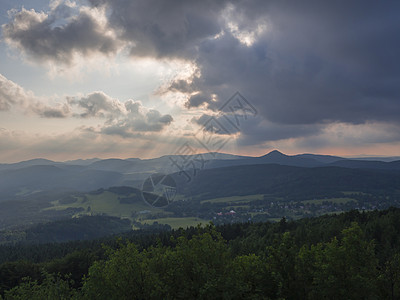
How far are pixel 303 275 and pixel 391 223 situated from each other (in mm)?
93613

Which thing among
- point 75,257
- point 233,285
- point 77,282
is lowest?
point 77,282

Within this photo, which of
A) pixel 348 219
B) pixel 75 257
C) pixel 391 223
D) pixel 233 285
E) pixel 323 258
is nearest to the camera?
pixel 233 285

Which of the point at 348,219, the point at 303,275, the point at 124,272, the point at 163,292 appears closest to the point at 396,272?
Answer: the point at 303,275

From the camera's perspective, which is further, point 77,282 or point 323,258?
point 77,282

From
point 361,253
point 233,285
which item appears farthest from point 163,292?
point 361,253

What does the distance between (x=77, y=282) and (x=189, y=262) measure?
91484 mm

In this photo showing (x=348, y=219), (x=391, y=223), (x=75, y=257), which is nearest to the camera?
(x=391, y=223)

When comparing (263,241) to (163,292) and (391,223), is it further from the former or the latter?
(163,292)

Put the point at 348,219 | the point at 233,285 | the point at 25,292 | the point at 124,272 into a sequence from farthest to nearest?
the point at 348,219
the point at 25,292
the point at 124,272
the point at 233,285

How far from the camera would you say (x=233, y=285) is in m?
25.8

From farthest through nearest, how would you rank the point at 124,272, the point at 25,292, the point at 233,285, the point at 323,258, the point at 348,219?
1. the point at 348,219
2. the point at 25,292
3. the point at 323,258
4. the point at 124,272
5. the point at 233,285

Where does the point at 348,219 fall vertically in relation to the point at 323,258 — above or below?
below

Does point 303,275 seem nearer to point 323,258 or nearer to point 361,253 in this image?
point 323,258

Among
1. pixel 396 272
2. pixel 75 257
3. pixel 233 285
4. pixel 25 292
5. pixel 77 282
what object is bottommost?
pixel 77 282
